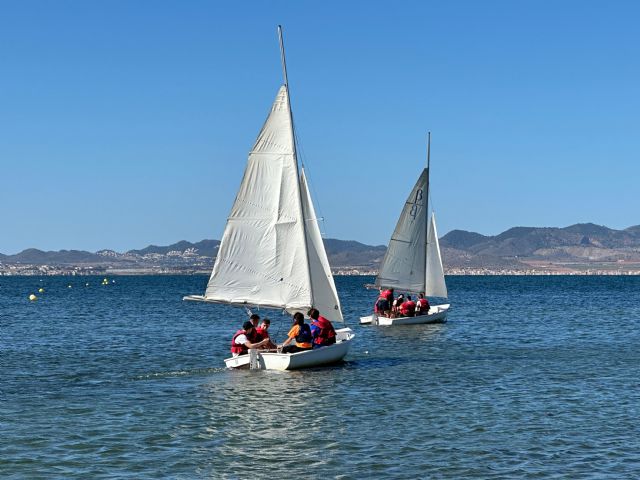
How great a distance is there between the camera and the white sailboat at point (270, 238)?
36344 millimetres

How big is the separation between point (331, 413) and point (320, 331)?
9.22 meters

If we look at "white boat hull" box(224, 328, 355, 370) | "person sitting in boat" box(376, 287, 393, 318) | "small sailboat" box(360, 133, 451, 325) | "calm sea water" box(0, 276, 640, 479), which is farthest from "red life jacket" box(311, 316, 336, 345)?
"small sailboat" box(360, 133, 451, 325)

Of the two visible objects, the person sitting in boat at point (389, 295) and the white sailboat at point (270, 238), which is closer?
the white sailboat at point (270, 238)

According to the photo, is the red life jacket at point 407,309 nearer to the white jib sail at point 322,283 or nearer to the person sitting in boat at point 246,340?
the white jib sail at point 322,283

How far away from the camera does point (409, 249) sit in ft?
217

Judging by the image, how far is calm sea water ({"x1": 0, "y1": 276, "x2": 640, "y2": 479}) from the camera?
2162 cm

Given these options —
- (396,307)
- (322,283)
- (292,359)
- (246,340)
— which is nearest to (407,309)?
(396,307)

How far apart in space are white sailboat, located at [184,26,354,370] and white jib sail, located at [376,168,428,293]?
96.1 ft

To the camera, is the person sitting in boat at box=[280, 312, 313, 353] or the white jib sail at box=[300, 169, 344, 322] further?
the white jib sail at box=[300, 169, 344, 322]

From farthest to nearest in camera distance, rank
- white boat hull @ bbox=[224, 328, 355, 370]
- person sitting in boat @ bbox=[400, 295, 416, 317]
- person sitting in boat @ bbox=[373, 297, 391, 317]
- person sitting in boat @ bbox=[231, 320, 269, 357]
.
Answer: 1. person sitting in boat @ bbox=[373, 297, 391, 317]
2. person sitting in boat @ bbox=[400, 295, 416, 317]
3. person sitting in boat @ bbox=[231, 320, 269, 357]
4. white boat hull @ bbox=[224, 328, 355, 370]

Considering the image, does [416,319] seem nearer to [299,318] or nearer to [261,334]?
[261,334]

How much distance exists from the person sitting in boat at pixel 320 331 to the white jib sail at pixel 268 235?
725 millimetres

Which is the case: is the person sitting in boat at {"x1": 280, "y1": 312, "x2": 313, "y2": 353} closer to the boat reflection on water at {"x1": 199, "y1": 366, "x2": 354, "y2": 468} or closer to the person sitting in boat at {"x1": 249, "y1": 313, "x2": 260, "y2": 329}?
the boat reflection on water at {"x1": 199, "y1": 366, "x2": 354, "y2": 468}

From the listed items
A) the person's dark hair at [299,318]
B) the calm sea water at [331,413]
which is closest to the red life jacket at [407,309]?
the calm sea water at [331,413]
